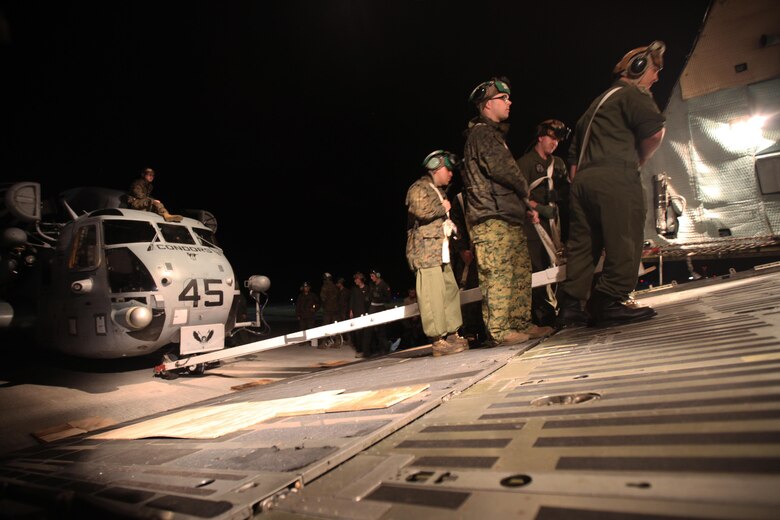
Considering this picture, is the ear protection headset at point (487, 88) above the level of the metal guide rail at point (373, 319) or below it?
above

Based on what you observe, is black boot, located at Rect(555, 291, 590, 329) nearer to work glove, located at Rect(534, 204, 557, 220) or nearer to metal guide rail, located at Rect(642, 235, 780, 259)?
work glove, located at Rect(534, 204, 557, 220)

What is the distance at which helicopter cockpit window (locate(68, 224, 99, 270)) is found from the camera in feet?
17.8

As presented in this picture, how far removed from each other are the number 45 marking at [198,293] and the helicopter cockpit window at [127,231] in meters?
1.03

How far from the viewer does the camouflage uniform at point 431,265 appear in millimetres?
3936

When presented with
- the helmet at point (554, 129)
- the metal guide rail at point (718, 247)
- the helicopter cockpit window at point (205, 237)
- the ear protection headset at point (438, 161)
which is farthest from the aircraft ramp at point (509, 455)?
the metal guide rail at point (718, 247)

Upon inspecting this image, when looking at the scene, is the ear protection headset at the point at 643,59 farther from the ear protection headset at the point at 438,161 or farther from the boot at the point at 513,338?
the boot at the point at 513,338

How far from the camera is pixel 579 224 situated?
350 cm

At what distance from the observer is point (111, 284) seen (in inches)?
209

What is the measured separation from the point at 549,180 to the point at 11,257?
7779mm

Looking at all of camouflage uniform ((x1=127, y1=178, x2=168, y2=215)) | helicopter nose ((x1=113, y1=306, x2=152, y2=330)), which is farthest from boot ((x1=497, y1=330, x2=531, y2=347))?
camouflage uniform ((x1=127, y1=178, x2=168, y2=215))

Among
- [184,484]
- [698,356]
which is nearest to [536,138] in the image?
[698,356]

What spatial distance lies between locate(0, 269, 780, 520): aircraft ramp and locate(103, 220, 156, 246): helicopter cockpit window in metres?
4.26

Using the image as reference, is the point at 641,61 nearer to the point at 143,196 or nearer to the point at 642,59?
the point at 642,59

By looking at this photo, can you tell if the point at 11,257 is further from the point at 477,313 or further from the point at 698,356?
the point at 698,356
